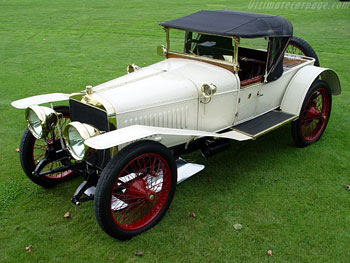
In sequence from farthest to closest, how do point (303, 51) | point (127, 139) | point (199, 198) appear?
point (303, 51)
point (199, 198)
point (127, 139)

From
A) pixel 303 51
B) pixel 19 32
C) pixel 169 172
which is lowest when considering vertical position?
pixel 19 32

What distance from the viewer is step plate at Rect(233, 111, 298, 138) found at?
4322 mm

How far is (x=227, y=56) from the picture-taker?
14.0 feet

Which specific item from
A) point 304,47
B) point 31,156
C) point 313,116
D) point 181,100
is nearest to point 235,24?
point 181,100

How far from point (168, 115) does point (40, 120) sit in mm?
1364

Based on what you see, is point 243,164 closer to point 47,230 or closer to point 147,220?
point 147,220

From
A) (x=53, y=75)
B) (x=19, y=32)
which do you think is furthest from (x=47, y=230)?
(x=19, y=32)

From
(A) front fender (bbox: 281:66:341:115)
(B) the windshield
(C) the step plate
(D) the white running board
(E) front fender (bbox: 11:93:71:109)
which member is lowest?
(D) the white running board

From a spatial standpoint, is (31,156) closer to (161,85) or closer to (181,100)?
(161,85)

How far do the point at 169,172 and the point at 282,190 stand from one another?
5.31 feet

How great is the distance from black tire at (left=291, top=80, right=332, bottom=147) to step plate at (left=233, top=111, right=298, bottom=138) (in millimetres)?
245

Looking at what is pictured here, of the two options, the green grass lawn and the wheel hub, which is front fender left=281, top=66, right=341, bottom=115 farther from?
the wheel hub

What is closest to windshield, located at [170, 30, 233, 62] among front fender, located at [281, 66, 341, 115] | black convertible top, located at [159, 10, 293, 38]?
black convertible top, located at [159, 10, 293, 38]

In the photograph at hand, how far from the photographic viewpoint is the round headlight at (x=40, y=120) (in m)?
3.54
